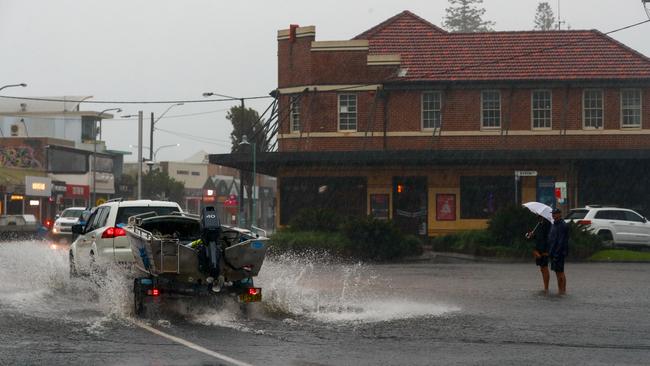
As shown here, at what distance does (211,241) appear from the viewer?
1479cm

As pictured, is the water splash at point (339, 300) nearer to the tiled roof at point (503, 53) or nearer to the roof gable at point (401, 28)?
the tiled roof at point (503, 53)

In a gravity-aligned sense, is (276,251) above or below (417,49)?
below

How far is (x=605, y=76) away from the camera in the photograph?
44500 millimetres

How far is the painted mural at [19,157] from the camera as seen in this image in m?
86.6

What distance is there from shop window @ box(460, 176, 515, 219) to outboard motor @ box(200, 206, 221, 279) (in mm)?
30339

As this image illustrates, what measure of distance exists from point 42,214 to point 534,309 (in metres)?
64.6

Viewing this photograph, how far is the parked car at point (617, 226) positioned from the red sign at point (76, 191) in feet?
188

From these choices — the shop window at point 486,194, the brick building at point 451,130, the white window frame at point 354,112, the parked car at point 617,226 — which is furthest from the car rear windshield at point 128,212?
the shop window at point 486,194

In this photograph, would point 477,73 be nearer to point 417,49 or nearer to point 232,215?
point 417,49

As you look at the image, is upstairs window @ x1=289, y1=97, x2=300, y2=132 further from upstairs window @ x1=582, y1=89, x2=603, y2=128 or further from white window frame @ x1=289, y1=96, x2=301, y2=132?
upstairs window @ x1=582, y1=89, x2=603, y2=128

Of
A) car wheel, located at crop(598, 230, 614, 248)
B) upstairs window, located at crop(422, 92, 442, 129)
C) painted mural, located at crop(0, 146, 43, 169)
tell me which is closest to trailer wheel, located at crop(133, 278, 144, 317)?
car wheel, located at crop(598, 230, 614, 248)

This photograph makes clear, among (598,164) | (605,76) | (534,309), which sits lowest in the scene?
(534,309)

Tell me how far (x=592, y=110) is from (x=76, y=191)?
53.9 m

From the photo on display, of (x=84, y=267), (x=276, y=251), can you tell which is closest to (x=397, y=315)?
(x=84, y=267)
